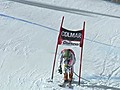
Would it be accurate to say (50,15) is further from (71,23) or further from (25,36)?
(25,36)

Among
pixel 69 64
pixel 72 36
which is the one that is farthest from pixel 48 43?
pixel 69 64

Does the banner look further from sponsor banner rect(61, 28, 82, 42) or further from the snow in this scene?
the snow

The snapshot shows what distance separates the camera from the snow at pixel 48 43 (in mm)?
9477

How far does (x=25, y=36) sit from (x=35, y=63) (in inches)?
108

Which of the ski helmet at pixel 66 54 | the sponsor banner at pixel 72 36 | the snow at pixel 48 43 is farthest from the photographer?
the snow at pixel 48 43

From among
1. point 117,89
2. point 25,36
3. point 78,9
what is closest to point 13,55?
point 25,36

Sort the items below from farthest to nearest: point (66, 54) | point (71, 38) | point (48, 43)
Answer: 1. point (48, 43)
2. point (71, 38)
3. point (66, 54)

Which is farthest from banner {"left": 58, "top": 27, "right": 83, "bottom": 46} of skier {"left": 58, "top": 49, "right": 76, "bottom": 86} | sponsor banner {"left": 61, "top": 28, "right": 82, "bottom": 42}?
skier {"left": 58, "top": 49, "right": 76, "bottom": 86}

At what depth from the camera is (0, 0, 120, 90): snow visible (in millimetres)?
9477

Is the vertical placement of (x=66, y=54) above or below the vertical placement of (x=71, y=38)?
below

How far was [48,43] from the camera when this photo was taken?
41.4 ft

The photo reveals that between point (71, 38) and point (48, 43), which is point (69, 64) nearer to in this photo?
point (71, 38)

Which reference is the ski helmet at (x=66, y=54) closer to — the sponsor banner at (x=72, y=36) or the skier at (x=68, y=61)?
the skier at (x=68, y=61)

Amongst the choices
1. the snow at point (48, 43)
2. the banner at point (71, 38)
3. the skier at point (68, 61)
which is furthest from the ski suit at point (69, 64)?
the snow at point (48, 43)
